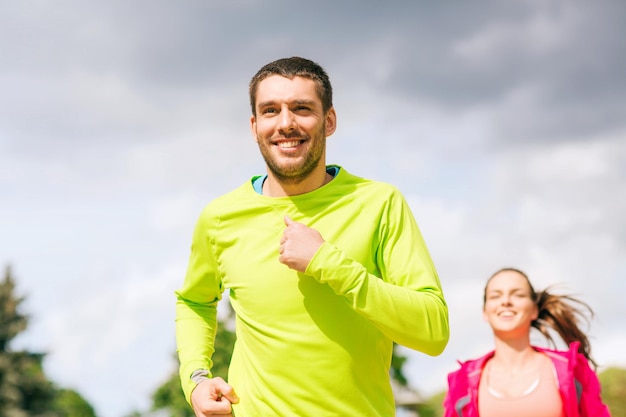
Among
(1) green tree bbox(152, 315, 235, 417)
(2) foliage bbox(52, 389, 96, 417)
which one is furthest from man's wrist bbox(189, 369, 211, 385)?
(2) foliage bbox(52, 389, 96, 417)

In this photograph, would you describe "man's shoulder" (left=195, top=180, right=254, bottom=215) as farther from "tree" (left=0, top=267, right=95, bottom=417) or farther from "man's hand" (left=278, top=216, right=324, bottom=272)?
"tree" (left=0, top=267, right=95, bottom=417)

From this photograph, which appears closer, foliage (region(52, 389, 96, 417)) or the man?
the man

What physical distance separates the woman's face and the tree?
3200 cm

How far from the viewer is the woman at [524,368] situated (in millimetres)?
7398

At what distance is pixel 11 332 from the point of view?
38844mm

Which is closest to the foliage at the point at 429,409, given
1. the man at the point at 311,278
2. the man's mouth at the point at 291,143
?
the man at the point at 311,278

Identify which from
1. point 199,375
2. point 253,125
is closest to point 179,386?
point 199,375

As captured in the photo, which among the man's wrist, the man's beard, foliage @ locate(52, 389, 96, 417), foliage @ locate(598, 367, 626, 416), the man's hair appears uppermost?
the man's hair

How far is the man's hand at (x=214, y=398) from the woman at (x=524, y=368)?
4103 mm

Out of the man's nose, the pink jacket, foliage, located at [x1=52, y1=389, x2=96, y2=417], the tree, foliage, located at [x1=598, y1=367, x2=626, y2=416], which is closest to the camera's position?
the man's nose

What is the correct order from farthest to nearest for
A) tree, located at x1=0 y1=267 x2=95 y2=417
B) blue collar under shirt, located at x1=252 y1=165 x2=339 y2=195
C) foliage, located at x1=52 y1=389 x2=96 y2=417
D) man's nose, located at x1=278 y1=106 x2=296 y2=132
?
foliage, located at x1=52 y1=389 x2=96 y2=417 → tree, located at x1=0 y1=267 x2=95 y2=417 → blue collar under shirt, located at x1=252 y1=165 x2=339 y2=195 → man's nose, located at x1=278 y1=106 x2=296 y2=132

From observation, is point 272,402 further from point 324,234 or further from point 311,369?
point 324,234

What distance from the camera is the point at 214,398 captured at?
3904mm

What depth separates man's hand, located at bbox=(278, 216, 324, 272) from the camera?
3557 mm
